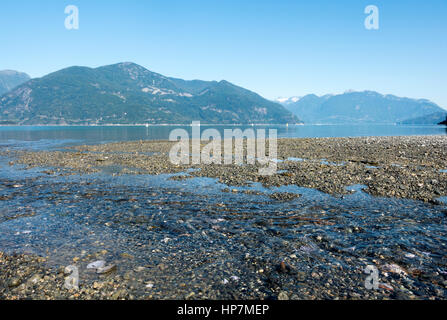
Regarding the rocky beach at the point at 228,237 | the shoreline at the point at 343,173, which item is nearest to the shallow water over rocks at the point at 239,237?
the rocky beach at the point at 228,237

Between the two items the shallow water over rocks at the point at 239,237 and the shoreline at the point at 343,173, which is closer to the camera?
the shallow water over rocks at the point at 239,237

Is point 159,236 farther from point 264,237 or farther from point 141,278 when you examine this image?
point 264,237

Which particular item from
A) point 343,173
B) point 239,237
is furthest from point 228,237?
point 343,173

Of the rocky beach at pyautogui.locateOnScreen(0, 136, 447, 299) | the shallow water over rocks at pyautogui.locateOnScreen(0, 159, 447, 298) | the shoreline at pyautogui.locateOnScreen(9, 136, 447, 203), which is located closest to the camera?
the rocky beach at pyautogui.locateOnScreen(0, 136, 447, 299)

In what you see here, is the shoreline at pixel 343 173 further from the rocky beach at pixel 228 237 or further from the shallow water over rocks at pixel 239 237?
the shallow water over rocks at pixel 239 237

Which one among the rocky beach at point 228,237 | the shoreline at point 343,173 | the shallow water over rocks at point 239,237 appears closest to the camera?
the rocky beach at point 228,237

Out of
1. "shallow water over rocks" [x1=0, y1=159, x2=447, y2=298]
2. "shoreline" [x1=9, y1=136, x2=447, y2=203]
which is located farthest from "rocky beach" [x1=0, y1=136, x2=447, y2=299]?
"shoreline" [x1=9, y1=136, x2=447, y2=203]

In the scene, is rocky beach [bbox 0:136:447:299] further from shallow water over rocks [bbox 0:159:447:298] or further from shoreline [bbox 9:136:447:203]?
shoreline [bbox 9:136:447:203]

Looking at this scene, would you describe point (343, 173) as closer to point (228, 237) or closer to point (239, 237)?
point (239, 237)

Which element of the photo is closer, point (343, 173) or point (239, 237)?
point (239, 237)

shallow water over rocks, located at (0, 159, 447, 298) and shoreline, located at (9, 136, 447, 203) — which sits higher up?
shoreline, located at (9, 136, 447, 203)

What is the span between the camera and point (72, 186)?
18.9 metres

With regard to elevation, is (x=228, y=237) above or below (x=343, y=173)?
below
